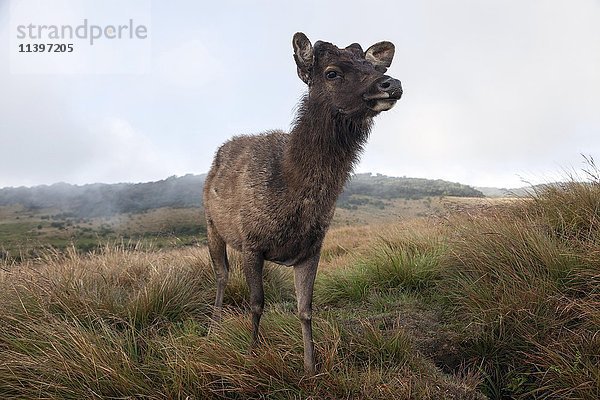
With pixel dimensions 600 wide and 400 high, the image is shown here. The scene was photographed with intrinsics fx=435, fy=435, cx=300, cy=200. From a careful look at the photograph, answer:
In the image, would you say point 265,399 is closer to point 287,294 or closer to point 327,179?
point 327,179

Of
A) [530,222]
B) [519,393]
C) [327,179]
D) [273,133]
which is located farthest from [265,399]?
[530,222]

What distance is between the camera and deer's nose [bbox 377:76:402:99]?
2.88 m

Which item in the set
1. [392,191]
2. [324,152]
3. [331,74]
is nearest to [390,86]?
[331,74]

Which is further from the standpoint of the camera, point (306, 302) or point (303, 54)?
point (306, 302)

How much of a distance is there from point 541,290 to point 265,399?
2.68 metres

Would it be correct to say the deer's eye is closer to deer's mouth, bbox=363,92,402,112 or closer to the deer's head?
the deer's head

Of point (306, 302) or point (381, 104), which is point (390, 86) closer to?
point (381, 104)

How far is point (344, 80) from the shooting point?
3.29m

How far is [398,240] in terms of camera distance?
6859 mm

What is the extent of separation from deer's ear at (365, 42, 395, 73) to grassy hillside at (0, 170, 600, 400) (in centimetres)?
232

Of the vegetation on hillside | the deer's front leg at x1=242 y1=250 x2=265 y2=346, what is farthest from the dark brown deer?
the vegetation on hillside

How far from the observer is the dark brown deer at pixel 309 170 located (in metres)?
3.27

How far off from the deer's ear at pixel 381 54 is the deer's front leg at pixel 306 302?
1810 mm

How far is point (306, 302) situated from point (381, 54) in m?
2.29
